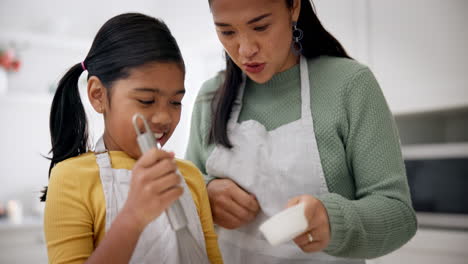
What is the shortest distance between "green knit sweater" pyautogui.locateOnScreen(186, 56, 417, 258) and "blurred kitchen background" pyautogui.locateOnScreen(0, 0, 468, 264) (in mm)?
561

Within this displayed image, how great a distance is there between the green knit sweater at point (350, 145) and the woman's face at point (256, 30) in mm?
120

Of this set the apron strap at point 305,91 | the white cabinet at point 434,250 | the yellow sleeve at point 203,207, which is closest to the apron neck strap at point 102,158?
the yellow sleeve at point 203,207

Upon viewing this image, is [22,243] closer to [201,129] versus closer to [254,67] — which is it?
[201,129]

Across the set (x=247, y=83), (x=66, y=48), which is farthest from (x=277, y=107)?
(x=66, y=48)

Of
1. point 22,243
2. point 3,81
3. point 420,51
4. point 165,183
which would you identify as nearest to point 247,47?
point 165,183

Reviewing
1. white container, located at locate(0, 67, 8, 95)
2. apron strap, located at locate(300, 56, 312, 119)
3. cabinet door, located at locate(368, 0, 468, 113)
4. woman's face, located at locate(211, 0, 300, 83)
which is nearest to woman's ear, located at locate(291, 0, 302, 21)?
woman's face, located at locate(211, 0, 300, 83)

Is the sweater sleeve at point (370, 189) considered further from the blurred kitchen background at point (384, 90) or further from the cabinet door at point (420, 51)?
the cabinet door at point (420, 51)

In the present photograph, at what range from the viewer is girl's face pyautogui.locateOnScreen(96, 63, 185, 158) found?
812 mm

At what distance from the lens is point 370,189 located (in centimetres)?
88

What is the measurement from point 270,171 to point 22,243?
253cm

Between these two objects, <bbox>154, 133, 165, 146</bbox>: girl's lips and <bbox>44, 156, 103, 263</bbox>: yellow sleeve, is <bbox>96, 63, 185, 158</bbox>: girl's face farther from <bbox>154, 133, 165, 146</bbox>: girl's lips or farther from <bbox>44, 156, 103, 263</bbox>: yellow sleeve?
A: <bbox>44, 156, 103, 263</bbox>: yellow sleeve

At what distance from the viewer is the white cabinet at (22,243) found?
293cm

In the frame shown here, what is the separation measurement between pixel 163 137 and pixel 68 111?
0.74 ft

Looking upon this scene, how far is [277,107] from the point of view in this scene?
1.08 m
